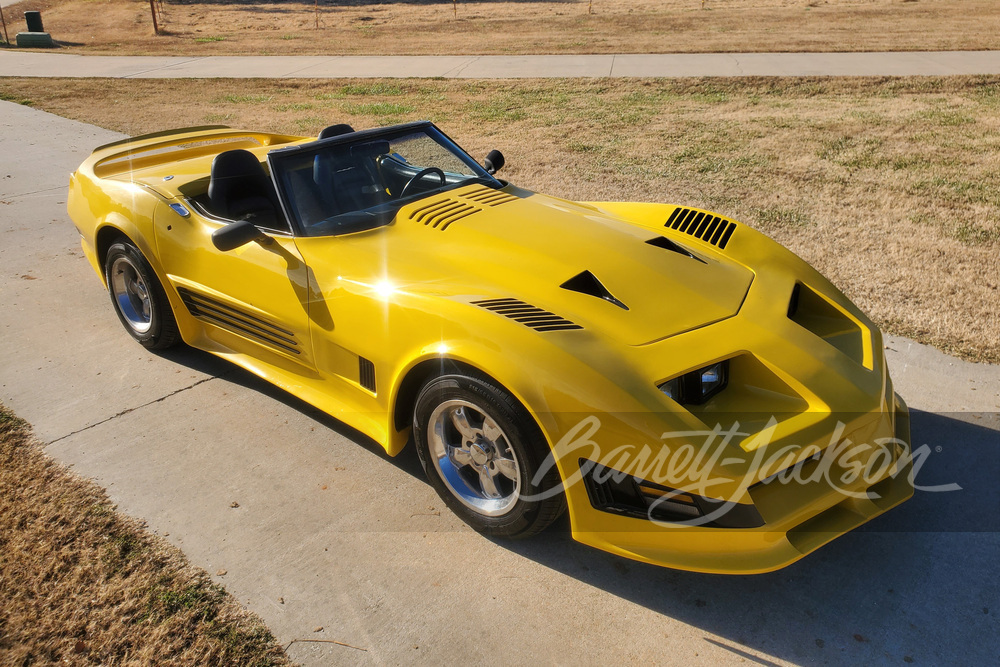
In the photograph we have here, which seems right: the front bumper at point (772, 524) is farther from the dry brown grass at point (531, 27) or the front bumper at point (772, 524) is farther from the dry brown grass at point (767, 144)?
the dry brown grass at point (531, 27)

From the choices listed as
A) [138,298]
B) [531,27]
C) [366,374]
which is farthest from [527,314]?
[531,27]

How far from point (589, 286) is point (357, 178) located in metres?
1.37

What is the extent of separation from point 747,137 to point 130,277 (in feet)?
23.2

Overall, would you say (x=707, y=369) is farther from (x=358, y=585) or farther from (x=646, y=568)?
(x=358, y=585)

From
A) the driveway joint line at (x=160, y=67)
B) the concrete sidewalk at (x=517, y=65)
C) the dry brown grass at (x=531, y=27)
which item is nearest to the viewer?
the concrete sidewalk at (x=517, y=65)

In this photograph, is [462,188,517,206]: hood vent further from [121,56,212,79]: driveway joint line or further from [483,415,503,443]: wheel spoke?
[121,56,212,79]: driveway joint line

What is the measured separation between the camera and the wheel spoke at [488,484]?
115 inches

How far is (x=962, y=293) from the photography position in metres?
4.94

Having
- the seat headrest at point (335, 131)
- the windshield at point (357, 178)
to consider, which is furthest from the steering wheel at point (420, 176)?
the seat headrest at point (335, 131)

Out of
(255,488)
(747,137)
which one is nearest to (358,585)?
(255,488)

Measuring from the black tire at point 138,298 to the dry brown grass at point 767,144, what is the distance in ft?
13.3

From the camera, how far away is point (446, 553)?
2.92m

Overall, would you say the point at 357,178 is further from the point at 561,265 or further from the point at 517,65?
the point at 517,65

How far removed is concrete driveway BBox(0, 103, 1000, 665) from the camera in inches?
99.0
